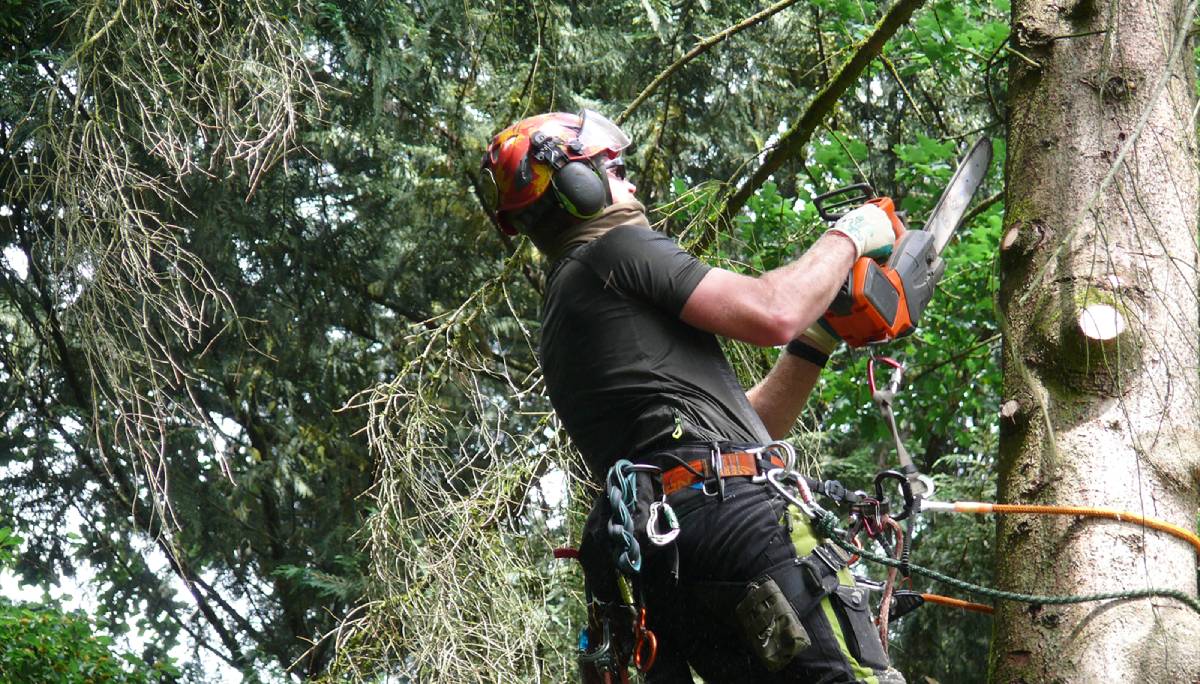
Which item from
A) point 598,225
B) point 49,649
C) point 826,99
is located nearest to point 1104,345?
point 598,225

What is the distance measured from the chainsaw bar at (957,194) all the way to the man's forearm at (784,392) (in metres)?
0.51

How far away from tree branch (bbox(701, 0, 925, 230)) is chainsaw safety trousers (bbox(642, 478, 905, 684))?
5.57ft

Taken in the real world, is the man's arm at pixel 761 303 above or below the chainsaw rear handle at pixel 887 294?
below

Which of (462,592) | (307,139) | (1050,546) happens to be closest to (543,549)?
(462,592)

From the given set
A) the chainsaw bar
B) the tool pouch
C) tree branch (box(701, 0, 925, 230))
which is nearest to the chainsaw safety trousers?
the tool pouch

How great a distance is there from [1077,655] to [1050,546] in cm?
21

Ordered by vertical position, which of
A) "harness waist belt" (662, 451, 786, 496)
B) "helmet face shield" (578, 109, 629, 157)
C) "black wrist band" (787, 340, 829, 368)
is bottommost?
"harness waist belt" (662, 451, 786, 496)

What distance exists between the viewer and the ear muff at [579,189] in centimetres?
279

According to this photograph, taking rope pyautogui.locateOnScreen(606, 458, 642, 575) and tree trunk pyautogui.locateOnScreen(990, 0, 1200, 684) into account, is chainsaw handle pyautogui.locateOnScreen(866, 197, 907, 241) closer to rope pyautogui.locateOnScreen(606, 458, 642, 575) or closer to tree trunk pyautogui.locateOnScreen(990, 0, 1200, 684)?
tree trunk pyautogui.locateOnScreen(990, 0, 1200, 684)

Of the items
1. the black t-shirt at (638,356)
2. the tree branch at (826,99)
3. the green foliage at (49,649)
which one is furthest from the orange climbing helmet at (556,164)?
the green foliage at (49,649)

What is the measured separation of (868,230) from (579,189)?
0.67 meters

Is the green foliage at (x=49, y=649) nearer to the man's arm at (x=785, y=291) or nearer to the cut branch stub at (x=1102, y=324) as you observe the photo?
the man's arm at (x=785, y=291)

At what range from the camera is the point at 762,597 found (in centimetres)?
239

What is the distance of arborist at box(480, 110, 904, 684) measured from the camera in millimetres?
2428
